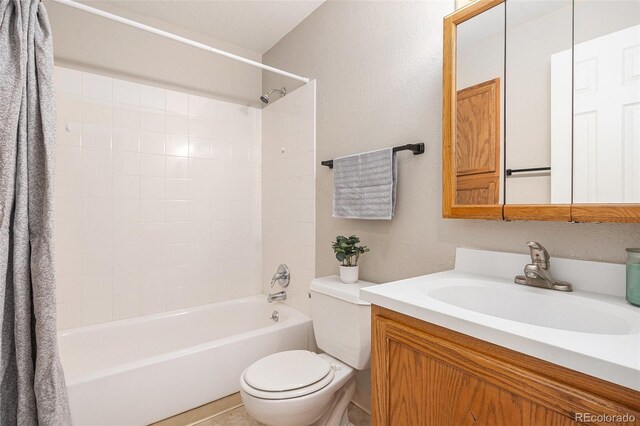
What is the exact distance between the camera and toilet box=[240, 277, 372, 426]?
1.31 meters

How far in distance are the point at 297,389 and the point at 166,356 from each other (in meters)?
0.70

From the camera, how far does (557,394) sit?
2.05 feet

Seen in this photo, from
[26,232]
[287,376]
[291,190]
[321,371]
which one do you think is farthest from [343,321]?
[26,232]

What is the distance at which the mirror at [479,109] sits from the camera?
1.17m

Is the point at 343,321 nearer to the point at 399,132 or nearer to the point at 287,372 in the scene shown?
the point at 287,372

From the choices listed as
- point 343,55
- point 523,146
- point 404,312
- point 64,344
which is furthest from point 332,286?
point 64,344

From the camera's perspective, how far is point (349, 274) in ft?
5.45

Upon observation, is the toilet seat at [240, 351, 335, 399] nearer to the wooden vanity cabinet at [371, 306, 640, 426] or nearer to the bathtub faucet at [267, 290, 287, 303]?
the wooden vanity cabinet at [371, 306, 640, 426]

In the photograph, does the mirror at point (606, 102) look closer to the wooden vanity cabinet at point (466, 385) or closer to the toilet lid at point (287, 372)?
the wooden vanity cabinet at point (466, 385)

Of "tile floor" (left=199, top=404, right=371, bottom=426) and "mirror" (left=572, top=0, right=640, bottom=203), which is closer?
"mirror" (left=572, top=0, right=640, bottom=203)

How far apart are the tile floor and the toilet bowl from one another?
149 millimetres

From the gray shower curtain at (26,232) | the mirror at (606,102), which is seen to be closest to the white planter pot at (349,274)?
Answer: the mirror at (606,102)

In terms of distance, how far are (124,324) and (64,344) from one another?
0.99 ft

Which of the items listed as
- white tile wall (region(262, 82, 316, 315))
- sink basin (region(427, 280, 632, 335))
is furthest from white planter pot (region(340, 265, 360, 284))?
sink basin (region(427, 280, 632, 335))
